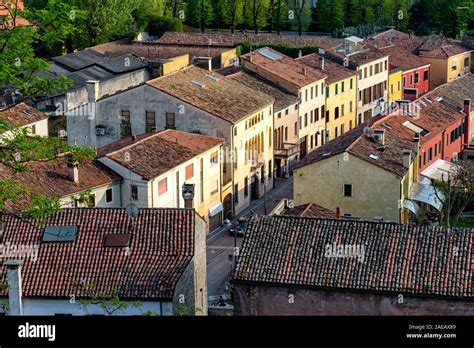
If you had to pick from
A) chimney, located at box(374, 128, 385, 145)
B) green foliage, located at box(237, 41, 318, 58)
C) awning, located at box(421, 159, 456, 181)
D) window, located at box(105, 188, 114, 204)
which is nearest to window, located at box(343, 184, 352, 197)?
chimney, located at box(374, 128, 385, 145)

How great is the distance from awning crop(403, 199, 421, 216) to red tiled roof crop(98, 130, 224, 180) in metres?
10.9

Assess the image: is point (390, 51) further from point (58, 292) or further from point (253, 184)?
point (58, 292)

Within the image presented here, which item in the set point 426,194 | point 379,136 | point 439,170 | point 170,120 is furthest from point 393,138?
point 170,120

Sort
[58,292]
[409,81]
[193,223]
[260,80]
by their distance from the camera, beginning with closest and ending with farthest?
[58,292], [193,223], [260,80], [409,81]

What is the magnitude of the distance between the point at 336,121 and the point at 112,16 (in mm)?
33672

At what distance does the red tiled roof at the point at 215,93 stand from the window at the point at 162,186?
8600 millimetres

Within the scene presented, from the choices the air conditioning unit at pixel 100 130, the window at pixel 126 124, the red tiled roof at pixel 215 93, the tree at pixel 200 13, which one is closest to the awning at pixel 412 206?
the red tiled roof at pixel 215 93

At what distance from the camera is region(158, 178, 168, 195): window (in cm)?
4422

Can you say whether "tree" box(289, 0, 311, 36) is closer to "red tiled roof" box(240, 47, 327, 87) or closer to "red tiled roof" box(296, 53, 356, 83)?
"red tiled roof" box(296, 53, 356, 83)

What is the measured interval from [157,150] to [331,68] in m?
30.6

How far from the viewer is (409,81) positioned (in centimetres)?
8412

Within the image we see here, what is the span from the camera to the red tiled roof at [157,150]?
44094 millimetres

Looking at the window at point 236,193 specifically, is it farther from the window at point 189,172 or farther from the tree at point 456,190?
the tree at point 456,190
